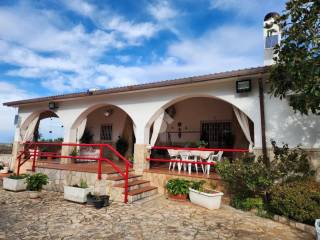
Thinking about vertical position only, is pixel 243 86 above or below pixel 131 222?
above

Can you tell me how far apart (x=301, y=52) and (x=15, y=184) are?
9584 mm

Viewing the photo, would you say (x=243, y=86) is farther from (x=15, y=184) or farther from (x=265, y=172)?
(x=15, y=184)

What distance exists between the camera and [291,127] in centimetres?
667

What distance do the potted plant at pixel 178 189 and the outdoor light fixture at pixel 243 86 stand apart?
3.34 meters

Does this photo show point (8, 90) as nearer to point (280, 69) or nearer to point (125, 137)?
point (125, 137)

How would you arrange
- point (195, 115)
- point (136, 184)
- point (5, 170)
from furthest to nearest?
point (5, 170) < point (195, 115) < point (136, 184)

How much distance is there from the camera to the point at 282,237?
4.70 metres

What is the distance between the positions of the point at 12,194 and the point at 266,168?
8.09 m

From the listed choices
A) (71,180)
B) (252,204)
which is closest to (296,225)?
(252,204)

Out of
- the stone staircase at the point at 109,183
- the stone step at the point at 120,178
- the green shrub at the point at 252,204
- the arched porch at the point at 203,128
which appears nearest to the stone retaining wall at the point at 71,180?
the stone staircase at the point at 109,183

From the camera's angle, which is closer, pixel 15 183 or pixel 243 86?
pixel 243 86

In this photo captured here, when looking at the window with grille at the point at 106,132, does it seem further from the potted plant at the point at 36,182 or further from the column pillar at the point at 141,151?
the potted plant at the point at 36,182

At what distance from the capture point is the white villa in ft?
22.6

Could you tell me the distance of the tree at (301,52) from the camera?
185 inches
